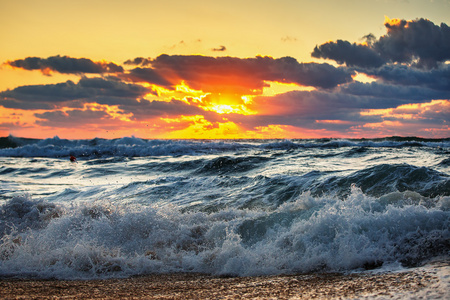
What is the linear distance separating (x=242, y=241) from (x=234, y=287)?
2015 mm

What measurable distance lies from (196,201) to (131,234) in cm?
306

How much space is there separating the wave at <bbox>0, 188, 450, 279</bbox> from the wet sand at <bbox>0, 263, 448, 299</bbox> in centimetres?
34

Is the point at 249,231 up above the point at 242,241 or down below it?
above

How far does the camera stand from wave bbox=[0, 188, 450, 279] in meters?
4.57

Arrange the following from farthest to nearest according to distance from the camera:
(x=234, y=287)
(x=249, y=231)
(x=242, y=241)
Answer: (x=249, y=231)
(x=242, y=241)
(x=234, y=287)

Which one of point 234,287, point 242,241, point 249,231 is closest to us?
point 234,287

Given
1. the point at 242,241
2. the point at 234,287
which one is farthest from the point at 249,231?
the point at 234,287

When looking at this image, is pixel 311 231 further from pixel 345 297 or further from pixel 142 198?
pixel 142 198

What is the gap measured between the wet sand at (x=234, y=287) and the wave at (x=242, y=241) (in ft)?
1.12

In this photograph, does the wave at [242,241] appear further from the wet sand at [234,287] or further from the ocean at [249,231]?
the wet sand at [234,287]

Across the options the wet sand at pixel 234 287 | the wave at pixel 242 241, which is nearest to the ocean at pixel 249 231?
the wave at pixel 242 241

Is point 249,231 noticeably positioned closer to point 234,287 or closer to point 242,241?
point 242,241

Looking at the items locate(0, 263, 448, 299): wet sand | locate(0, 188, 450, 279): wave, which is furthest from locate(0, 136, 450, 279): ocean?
locate(0, 263, 448, 299): wet sand

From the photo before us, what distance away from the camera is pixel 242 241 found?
588cm
